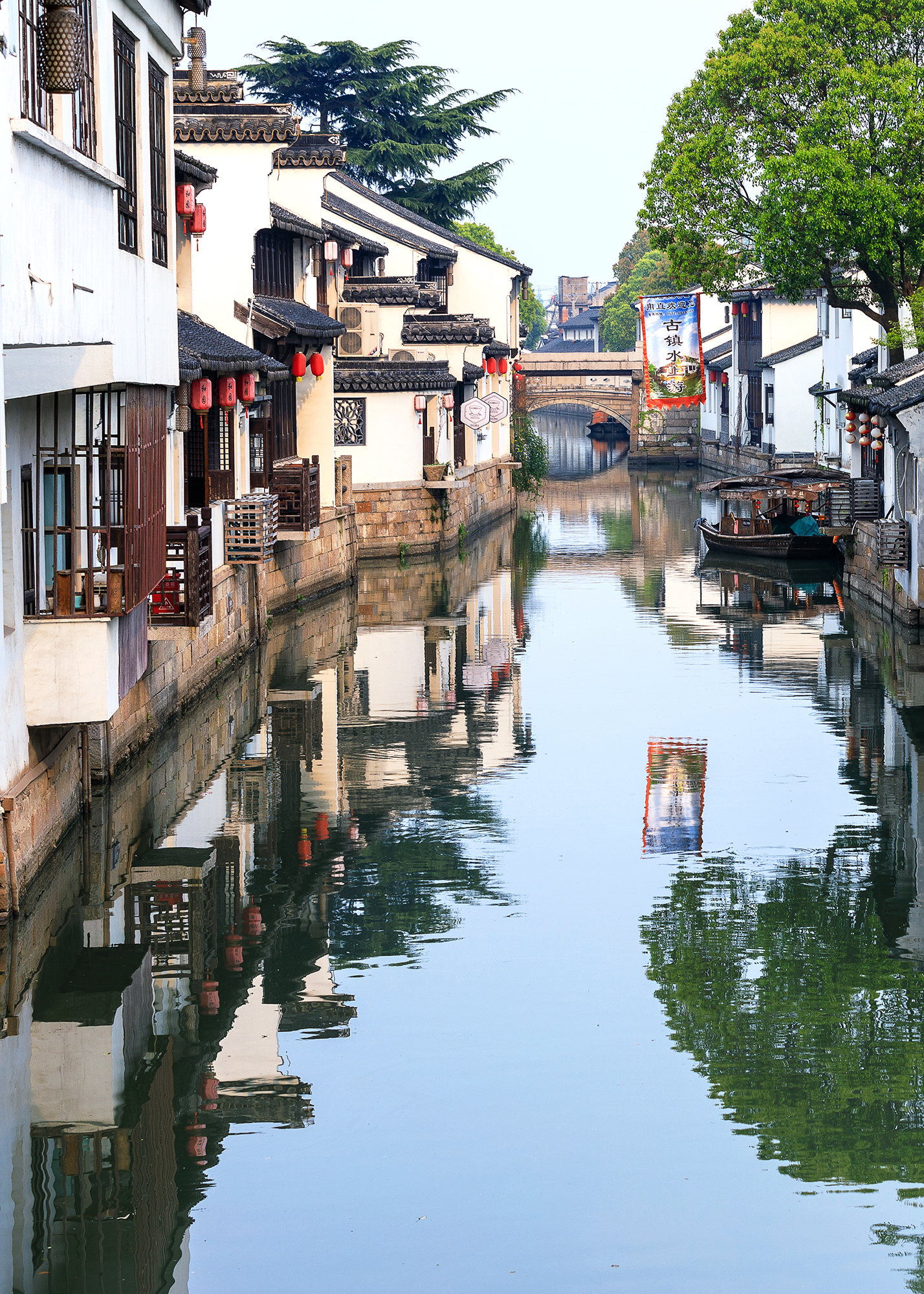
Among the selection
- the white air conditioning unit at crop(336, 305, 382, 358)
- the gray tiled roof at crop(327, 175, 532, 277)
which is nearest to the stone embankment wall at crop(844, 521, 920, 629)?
the white air conditioning unit at crop(336, 305, 382, 358)

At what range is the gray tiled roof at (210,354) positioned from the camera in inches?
897

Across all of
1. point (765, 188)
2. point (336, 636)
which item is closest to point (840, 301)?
point (765, 188)

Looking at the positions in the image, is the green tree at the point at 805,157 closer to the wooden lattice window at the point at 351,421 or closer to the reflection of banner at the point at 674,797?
the wooden lattice window at the point at 351,421

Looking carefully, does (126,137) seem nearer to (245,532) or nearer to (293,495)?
(245,532)

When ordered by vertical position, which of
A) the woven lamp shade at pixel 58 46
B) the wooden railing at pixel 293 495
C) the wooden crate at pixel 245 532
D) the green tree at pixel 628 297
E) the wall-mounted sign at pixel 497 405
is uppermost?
the green tree at pixel 628 297

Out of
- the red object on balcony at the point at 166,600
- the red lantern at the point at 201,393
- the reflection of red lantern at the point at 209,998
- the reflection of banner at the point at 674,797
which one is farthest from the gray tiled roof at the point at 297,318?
the reflection of red lantern at the point at 209,998

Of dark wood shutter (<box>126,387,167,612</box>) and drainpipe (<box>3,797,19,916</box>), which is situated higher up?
dark wood shutter (<box>126,387,167,612</box>)

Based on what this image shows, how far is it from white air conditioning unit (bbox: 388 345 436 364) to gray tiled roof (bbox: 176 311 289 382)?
16834mm

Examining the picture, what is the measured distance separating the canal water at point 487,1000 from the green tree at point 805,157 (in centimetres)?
1625

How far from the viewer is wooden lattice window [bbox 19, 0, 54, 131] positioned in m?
11.6

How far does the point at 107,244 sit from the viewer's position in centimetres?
1438

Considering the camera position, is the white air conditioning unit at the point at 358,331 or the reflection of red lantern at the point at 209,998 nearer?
the reflection of red lantern at the point at 209,998

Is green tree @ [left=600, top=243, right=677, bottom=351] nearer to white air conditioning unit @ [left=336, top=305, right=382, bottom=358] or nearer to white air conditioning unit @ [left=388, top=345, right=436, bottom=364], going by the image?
white air conditioning unit @ [left=388, top=345, right=436, bottom=364]

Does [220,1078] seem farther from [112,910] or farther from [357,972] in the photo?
[112,910]
